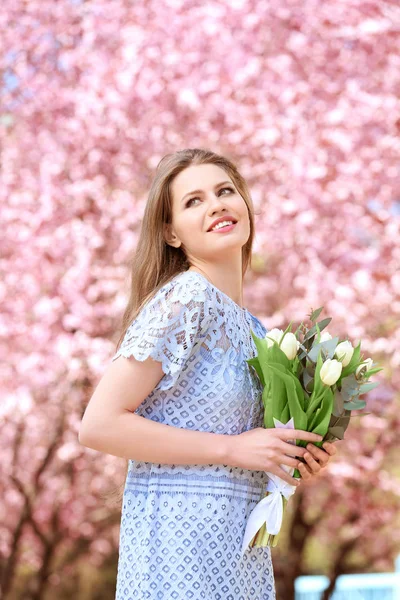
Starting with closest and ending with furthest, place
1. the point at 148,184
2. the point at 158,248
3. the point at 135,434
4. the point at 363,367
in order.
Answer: the point at 135,434 → the point at 363,367 → the point at 158,248 → the point at 148,184

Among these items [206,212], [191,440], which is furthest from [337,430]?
[206,212]

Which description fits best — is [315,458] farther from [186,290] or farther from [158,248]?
[158,248]

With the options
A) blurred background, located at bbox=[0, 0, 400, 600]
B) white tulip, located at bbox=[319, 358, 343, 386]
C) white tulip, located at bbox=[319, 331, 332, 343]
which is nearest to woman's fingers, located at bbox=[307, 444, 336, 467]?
white tulip, located at bbox=[319, 358, 343, 386]

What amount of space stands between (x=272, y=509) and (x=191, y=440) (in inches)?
7.8

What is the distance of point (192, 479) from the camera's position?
1661mm

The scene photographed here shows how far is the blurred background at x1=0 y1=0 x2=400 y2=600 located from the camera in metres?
5.22

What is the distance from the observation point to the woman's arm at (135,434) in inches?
64.1

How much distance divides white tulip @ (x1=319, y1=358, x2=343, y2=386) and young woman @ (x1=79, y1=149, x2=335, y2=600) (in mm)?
106

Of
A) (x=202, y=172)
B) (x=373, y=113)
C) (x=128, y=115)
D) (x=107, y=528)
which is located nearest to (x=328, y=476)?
(x=107, y=528)

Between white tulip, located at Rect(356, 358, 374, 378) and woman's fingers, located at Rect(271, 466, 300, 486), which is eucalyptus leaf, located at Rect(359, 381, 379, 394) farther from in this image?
woman's fingers, located at Rect(271, 466, 300, 486)

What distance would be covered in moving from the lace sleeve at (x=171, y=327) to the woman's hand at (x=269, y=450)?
178mm

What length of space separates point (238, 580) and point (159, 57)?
4389 mm

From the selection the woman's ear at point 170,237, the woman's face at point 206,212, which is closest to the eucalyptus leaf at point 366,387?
the woman's face at point 206,212

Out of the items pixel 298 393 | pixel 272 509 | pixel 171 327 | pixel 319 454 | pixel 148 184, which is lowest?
pixel 272 509
